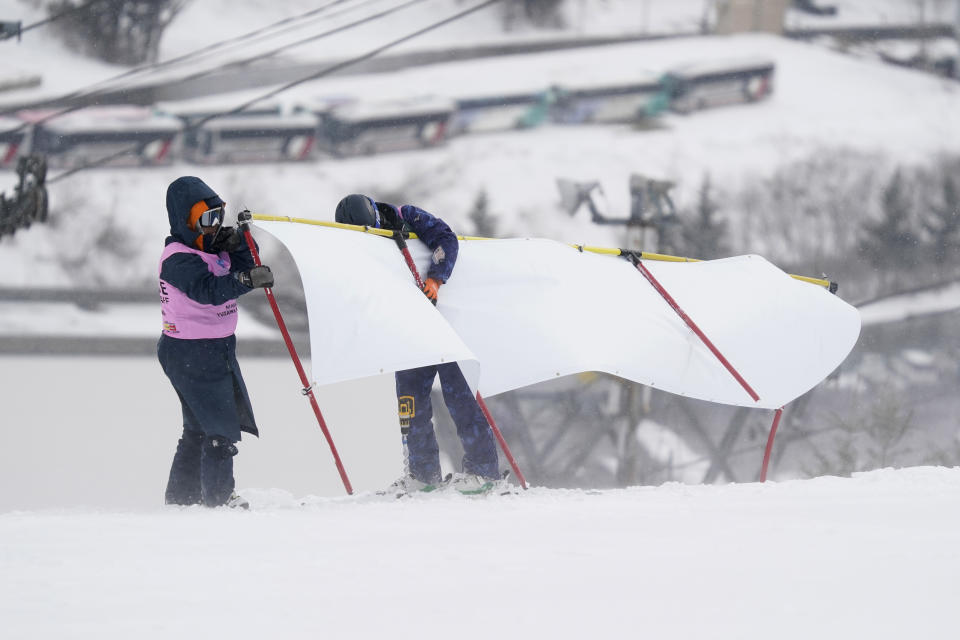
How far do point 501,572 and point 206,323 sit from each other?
1.24 metres

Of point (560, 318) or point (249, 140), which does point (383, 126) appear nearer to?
point (249, 140)

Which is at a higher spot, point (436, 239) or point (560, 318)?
point (436, 239)

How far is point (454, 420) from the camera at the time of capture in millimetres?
3027

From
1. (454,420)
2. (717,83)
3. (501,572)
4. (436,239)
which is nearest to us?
(501,572)

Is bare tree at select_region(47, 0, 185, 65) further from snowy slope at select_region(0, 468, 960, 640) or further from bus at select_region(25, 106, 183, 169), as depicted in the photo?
snowy slope at select_region(0, 468, 960, 640)

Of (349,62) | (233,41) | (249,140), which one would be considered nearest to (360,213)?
(249,140)

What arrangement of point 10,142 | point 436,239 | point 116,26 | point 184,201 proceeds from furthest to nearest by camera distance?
point 116,26 < point 10,142 < point 436,239 < point 184,201

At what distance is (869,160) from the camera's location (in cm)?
1766

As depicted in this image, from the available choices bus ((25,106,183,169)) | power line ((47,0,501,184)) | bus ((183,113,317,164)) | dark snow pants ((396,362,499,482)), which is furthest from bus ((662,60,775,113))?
dark snow pants ((396,362,499,482))

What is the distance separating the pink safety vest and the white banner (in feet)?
0.80

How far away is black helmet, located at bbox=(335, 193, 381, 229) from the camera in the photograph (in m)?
3.19

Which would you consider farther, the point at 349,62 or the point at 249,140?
the point at 349,62

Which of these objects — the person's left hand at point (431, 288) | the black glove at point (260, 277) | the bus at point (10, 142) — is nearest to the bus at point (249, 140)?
the bus at point (10, 142)

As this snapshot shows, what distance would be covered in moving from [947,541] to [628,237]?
5320 millimetres
